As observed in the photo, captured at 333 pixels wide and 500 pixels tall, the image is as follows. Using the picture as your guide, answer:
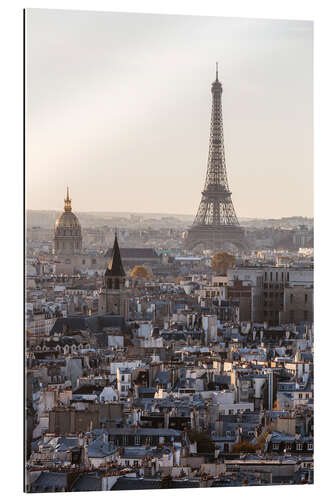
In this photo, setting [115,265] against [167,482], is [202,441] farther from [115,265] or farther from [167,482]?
[115,265]

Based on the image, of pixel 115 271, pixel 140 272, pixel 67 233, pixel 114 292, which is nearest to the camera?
pixel 67 233

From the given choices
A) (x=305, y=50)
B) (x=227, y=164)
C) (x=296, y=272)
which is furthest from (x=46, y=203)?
(x=296, y=272)

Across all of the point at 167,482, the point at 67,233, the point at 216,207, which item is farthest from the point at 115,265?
the point at 167,482

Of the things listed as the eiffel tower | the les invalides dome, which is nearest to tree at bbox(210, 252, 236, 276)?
the eiffel tower

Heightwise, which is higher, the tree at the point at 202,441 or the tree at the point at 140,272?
the tree at the point at 140,272

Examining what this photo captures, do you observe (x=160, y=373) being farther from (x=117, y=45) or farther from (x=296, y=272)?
(x=117, y=45)

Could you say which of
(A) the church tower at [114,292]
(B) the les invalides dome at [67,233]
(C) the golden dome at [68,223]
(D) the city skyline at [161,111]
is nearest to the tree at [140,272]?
(A) the church tower at [114,292]

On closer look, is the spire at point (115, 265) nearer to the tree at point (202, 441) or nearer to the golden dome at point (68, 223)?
the golden dome at point (68, 223)
